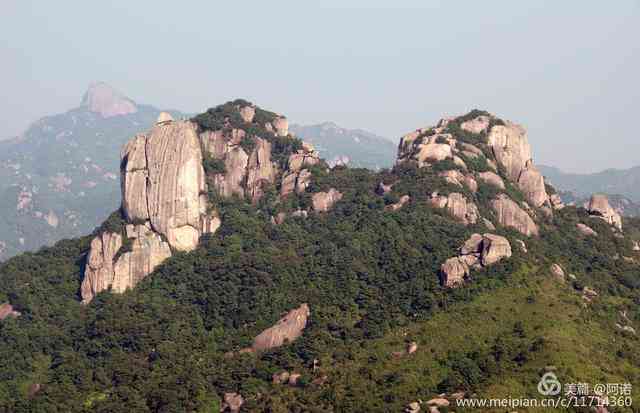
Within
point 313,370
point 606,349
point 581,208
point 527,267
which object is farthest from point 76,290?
point 581,208

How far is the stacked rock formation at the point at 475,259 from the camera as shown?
81.2m

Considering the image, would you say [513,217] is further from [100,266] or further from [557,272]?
[100,266]

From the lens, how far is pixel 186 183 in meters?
99.0

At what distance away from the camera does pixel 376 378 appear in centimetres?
6762

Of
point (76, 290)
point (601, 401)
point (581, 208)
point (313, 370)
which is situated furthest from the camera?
point (581, 208)

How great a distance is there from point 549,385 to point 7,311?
67190 mm

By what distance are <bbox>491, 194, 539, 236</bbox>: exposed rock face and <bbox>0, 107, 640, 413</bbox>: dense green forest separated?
2060 mm

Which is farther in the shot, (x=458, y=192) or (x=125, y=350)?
(x=458, y=192)

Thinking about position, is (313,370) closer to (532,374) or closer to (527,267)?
(532,374)

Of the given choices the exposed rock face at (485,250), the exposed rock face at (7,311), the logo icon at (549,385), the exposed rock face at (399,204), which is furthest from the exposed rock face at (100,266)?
the logo icon at (549,385)

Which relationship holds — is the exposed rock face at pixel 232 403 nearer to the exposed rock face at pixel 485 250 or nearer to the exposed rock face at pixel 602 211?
the exposed rock face at pixel 485 250

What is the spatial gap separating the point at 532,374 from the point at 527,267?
71.6 ft

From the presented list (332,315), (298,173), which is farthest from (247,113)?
(332,315)

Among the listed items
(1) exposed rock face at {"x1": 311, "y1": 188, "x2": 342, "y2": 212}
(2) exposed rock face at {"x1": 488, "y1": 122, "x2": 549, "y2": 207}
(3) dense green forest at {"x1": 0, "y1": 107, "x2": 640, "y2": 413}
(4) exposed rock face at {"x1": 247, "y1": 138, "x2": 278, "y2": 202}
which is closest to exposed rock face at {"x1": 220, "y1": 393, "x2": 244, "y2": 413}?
(3) dense green forest at {"x1": 0, "y1": 107, "x2": 640, "y2": 413}
